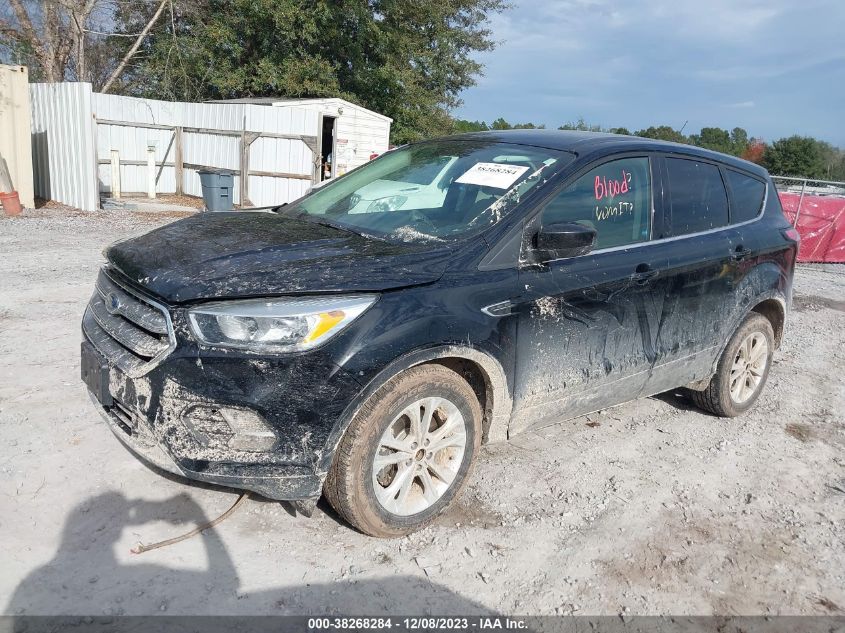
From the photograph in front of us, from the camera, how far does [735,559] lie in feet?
10.2

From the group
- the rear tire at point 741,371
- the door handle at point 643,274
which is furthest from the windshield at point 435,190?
the rear tire at point 741,371

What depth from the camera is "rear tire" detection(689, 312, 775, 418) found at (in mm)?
4516

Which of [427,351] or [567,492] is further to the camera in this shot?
[567,492]

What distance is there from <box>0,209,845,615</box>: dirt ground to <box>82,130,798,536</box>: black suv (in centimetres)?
32

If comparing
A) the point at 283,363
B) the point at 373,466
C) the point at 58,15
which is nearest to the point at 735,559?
the point at 373,466

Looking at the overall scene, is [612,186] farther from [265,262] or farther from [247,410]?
[247,410]

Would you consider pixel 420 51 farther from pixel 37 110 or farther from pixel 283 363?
pixel 283 363

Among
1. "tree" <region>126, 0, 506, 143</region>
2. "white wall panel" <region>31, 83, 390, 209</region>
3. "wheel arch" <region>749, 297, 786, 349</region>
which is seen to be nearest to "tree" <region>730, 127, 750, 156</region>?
"tree" <region>126, 0, 506, 143</region>

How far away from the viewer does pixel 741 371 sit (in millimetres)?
4691

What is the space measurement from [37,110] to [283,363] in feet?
45.9

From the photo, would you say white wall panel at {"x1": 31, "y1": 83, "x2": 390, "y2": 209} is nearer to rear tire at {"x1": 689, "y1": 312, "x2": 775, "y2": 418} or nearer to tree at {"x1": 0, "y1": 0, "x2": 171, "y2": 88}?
tree at {"x1": 0, "y1": 0, "x2": 171, "y2": 88}

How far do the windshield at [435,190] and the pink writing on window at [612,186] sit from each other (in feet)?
0.80

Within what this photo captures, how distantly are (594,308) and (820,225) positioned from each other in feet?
38.0

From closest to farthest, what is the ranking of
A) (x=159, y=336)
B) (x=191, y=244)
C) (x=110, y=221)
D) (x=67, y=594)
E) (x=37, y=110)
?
(x=67, y=594) < (x=159, y=336) < (x=191, y=244) < (x=110, y=221) < (x=37, y=110)
